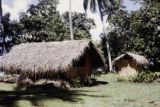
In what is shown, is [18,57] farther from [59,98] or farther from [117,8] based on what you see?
[117,8]

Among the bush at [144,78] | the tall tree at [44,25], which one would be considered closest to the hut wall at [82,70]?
the bush at [144,78]

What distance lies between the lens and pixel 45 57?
93.5ft

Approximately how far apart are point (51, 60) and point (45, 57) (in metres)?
0.91

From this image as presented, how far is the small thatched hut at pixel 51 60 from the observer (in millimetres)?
27391

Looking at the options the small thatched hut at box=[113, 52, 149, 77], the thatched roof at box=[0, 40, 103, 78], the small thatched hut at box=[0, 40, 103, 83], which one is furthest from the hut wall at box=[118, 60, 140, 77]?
the thatched roof at box=[0, 40, 103, 78]

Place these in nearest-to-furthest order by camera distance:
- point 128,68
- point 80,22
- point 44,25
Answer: point 128,68 < point 44,25 < point 80,22

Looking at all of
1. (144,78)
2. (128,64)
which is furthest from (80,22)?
(144,78)

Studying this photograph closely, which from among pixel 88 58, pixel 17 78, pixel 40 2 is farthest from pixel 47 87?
pixel 40 2

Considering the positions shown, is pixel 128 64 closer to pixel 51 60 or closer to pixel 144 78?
pixel 144 78

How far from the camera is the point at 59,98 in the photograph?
1886 centimetres

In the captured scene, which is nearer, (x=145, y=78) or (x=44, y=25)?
(x=145, y=78)

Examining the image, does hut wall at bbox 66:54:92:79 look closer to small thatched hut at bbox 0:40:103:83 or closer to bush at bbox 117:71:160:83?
small thatched hut at bbox 0:40:103:83

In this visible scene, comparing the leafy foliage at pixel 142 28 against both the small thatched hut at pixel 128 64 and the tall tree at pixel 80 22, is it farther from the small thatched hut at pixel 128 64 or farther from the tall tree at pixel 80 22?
the small thatched hut at pixel 128 64

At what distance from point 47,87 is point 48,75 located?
1.62 m
